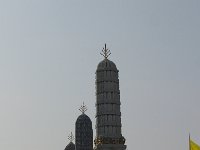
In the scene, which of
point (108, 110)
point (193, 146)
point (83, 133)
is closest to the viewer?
point (193, 146)

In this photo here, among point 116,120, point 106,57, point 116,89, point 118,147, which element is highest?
point 106,57

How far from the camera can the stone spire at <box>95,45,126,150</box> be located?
64.6m

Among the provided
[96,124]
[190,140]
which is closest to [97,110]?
[96,124]

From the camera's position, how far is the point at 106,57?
233 ft

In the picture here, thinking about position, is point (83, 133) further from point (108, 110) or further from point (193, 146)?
point (193, 146)

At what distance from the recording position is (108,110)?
216 feet

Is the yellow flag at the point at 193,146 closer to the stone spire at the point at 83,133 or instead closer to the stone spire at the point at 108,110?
the stone spire at the point at 108,110

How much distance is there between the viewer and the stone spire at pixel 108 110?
64.6m

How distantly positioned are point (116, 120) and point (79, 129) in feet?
101

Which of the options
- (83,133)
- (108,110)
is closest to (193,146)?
(108,110)

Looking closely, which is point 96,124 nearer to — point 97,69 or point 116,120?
point 116,120

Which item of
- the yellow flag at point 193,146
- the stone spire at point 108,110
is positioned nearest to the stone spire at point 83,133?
the stone spire at point 108,110

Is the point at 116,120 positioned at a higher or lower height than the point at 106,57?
lower

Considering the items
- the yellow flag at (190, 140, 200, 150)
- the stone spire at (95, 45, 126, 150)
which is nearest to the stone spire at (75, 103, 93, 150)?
the stone spire at (95, 45, 126, 150)
